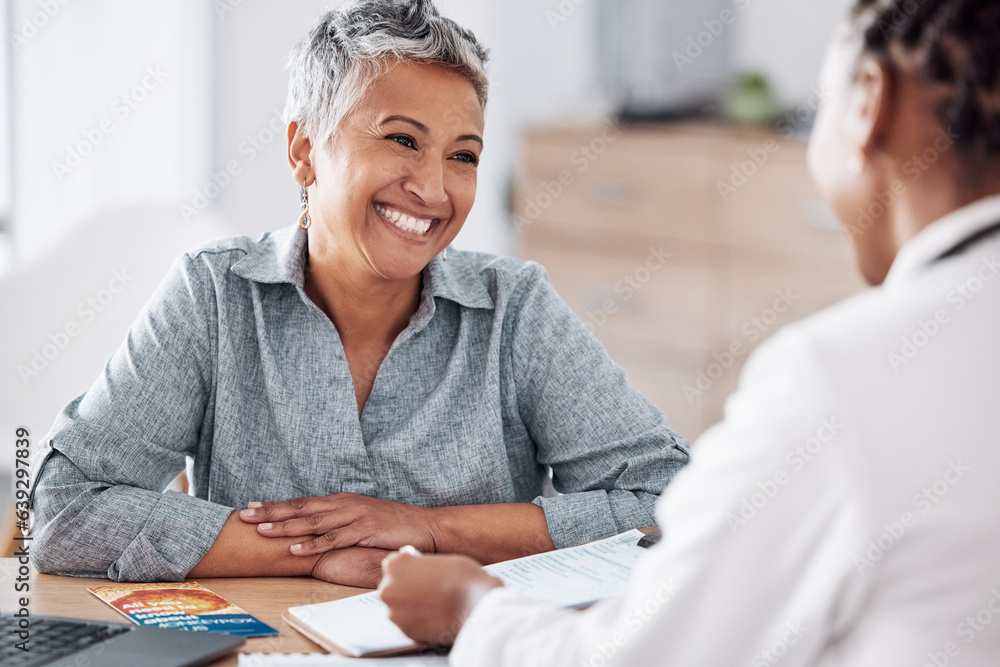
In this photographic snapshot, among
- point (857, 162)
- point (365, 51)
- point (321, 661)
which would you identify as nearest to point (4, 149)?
point (365, 51)

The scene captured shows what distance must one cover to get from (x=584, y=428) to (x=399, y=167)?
465mm

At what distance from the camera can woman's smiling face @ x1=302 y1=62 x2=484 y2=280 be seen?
1.55 metres

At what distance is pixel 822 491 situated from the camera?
72 centimetres

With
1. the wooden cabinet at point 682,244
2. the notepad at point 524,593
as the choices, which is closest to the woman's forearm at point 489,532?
the notepad at point 524,593

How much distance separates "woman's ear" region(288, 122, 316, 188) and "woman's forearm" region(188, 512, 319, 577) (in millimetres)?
576

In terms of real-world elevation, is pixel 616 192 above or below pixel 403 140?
below

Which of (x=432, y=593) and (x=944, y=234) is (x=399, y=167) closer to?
(x=432, y=593)

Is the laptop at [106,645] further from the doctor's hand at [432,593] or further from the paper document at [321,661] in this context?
the doctor's hand at [432,593]

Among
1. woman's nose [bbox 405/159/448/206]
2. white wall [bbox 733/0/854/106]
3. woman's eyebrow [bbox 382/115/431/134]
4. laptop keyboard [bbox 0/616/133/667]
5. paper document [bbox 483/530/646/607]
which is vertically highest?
white wall [bbox 733/0/854/106]

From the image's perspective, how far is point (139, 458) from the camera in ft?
4.78

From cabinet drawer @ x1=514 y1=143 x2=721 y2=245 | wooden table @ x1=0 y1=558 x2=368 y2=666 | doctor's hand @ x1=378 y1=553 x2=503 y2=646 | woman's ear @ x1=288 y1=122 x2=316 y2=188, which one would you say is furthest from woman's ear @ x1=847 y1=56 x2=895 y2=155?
cabinet drawer @ x1=514 y1=143 x2=721 y2=245

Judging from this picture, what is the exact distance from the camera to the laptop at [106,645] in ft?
3.27

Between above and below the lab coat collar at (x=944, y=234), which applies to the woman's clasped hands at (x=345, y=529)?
below

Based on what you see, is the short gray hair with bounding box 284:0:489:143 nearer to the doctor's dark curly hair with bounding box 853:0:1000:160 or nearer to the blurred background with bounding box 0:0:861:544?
the doctor's dark curly hair with bounding box 853:0:1000:160
